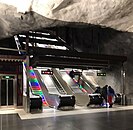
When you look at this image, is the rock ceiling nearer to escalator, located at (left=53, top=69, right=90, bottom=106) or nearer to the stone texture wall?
the stone texture wall

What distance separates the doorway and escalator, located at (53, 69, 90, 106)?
4348 mm

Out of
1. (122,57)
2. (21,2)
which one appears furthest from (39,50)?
(21,2)

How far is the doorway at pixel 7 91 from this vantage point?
13.4 m

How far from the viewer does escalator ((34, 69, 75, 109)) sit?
42.0 feet

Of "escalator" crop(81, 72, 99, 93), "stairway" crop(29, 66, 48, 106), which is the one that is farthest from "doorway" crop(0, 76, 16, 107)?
"escalator" crop(81, 72, 99, 93)

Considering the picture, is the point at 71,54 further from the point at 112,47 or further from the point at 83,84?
the point at 83,84

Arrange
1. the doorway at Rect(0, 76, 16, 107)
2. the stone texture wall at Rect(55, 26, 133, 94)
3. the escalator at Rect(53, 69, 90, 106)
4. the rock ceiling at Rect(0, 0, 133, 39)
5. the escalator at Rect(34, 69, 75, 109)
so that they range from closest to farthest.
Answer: the rock ceiling at Rect(0, 0, 133, 39)
the escalator at Rect(34, 69, 75, 109)
the doorway at Rect(0, 76, 16, 107)
the escalator at Rect(53, 69, 90, 106)
the stone texture wall at Rect(55, 26, 133, 94)

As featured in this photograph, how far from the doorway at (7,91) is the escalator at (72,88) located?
435 cm

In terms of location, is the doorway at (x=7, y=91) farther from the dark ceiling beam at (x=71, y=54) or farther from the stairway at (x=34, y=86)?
the dark ceiling beam at (x=71, y=54)

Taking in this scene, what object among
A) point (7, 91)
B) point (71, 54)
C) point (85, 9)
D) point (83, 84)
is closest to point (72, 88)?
point (83, 84)

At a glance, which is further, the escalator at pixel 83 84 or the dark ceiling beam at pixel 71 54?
the escalator at pixel 83 84

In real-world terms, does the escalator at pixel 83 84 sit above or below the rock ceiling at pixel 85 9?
below

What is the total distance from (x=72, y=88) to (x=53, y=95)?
3612 mm

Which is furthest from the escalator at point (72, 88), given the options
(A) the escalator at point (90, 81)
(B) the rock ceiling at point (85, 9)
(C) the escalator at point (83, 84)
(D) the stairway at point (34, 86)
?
(B) the rock ceiling at point (85, 9)
